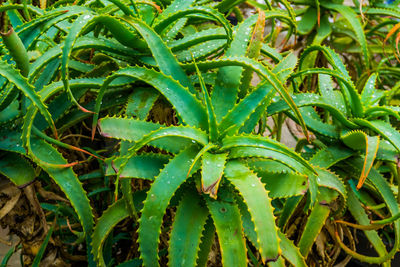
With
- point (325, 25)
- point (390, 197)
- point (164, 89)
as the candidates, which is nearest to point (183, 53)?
point (164, 89)

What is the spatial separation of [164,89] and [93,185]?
0.50 meters

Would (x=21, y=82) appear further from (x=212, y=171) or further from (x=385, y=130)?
Answer: (x=385, y=130)

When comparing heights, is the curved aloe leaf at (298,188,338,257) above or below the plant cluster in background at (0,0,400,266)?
below

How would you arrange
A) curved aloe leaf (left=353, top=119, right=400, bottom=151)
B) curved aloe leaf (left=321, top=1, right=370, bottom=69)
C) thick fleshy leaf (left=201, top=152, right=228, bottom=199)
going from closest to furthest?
thick fleshy leaf (left=201, top=152, right=228, bottom=199) → curved aloe leaf (left=353, top=119, right=400, bottom=151) → curved aloe leaf (left=321, top=1, right=370, bottom=69)

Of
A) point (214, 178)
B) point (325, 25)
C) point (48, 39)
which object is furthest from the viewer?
point (325, 25)

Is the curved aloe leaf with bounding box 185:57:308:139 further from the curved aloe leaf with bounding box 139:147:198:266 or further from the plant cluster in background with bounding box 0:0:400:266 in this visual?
the curved aloe leaf with bounding box 139:147:198:266

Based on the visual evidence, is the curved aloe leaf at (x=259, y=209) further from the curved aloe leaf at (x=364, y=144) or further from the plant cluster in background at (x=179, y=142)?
the curved aloe leaf at (x=364, y=144)

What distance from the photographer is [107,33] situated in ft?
3.10

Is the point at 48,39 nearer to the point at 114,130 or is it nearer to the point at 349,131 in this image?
the point at 114,130

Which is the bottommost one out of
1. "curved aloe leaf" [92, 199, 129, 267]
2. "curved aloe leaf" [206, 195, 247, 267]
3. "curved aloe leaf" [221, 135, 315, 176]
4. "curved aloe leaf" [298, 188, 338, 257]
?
"curved aloe leaf" [298, 188, 338, 257]

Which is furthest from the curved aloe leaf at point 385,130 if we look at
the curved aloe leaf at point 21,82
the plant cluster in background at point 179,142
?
the curved aloe leaf at point 21,82

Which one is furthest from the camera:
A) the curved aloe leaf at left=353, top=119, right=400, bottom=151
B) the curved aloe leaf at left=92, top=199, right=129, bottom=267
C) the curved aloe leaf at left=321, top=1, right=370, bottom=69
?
the curved aloe leaf at left=321, top=1, right=370, bottom=69

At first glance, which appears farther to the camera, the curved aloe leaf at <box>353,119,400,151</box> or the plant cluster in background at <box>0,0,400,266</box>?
the curved aloe leaf at <box>353,119,400,151</box>

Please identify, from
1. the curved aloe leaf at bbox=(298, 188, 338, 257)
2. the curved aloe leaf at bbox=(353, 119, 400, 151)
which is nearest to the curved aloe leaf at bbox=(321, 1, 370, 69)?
the curved aloe leaf at bbox=(353, 119, 400, 151)
